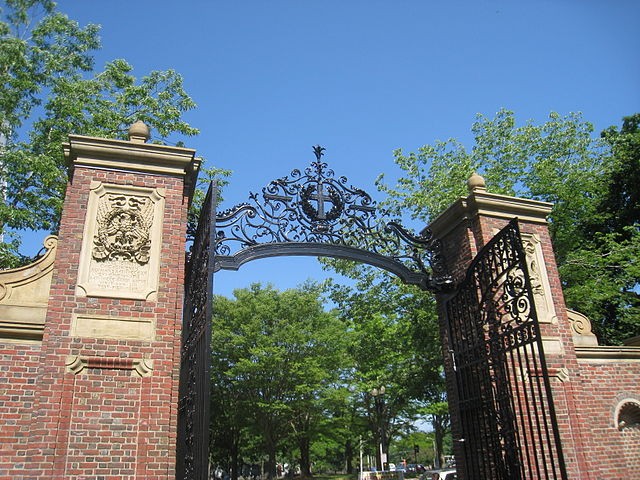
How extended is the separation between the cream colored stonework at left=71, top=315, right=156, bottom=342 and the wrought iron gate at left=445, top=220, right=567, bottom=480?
4188mm

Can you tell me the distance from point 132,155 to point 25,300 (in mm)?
2207

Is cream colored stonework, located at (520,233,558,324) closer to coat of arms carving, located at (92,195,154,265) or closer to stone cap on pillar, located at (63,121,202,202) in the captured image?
stone cap on pillar, located at (63,121,202,202)

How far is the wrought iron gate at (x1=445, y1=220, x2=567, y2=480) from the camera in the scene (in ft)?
20.9

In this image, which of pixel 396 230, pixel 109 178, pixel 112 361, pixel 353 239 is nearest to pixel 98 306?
pixel 112 361

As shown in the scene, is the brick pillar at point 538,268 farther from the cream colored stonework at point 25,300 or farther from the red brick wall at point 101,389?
the cream colored stonework at point 25,300

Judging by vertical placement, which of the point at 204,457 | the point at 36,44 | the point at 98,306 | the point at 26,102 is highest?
the point at 36,44

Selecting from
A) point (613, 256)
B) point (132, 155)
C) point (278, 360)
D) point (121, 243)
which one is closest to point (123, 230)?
point (121, 243)

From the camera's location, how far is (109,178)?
702 cm

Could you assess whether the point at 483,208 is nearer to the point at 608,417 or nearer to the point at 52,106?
the point at 608,417

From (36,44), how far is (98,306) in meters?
11.4

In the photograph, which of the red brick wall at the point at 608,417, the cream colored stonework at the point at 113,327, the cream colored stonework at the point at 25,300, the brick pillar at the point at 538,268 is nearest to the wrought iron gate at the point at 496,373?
the brick pillar at the point at 538,268

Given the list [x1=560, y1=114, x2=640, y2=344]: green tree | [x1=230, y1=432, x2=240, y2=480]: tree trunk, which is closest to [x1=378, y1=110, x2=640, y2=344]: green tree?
[x1=560, y1=114, x2=640, y2=344]: green tree

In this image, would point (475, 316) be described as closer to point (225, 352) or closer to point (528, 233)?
point (528, 233)

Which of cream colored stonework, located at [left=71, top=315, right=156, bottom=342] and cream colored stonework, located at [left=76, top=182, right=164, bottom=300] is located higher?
cream colored stonework, located at [left=76, top=182, right=164, bottom=300]
